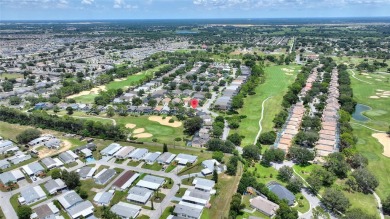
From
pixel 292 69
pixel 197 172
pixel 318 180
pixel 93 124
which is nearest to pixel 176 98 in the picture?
pixel 93 124

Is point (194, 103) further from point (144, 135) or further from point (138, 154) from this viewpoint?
point (138, 154)

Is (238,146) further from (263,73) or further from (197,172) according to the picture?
(263,73)

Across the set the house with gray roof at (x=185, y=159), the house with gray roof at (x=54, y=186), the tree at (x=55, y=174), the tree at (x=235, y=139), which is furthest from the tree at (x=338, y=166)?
the tree at (x=55, y=174)

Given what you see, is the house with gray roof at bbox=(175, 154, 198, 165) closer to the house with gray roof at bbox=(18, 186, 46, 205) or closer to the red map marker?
the house with gray roof at bbox=(18, 186, 46, 205)

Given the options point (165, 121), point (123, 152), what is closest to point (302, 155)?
point (123, 152)

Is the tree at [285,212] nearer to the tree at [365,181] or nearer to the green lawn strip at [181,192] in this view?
the tree at [365,181]

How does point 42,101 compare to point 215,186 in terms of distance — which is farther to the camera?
point 42,101
